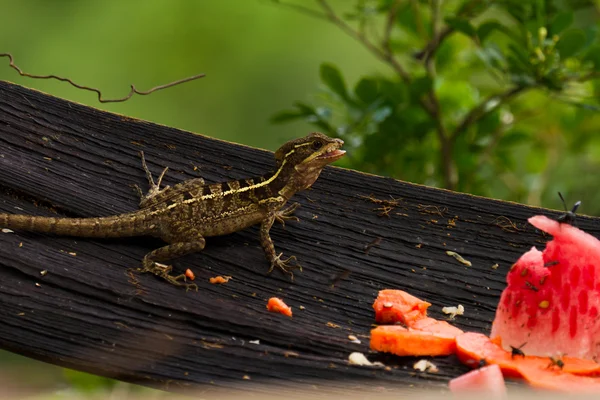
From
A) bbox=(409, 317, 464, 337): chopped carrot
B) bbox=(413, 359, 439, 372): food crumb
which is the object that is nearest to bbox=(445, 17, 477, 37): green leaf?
bbox=(409, 317, 464, 337): chopped carrot

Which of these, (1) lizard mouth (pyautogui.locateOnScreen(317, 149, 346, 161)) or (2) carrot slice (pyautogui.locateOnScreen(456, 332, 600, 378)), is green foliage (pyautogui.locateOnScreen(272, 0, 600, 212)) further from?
(2) carrot slice (pyautogui.locateOnScreen(456, 332, 600, 378))

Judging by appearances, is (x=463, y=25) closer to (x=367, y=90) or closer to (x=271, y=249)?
(x=367, y=90)

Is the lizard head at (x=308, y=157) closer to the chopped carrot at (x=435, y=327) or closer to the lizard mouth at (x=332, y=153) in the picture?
the lizard mouth at (x=332, y=153)

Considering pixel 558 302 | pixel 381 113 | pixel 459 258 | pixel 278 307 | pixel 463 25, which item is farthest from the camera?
pixel 381 113

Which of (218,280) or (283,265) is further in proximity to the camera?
(283,265)

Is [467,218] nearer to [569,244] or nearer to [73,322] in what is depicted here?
[569,244]

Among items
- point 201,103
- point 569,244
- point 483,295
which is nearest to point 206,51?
point 201,103

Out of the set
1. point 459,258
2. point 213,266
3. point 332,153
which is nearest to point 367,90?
point 332,153
